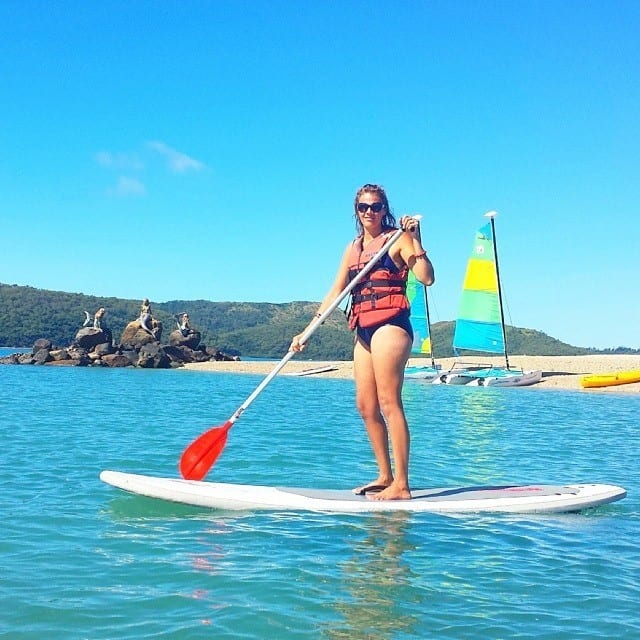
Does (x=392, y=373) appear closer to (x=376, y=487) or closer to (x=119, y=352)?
(x=376, y=487)

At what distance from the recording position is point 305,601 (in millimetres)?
3938

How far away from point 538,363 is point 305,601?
49.0 metres

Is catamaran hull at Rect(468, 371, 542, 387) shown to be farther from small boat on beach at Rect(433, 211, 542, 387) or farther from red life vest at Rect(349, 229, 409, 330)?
red life vest at Rect(349, 229, 409, 330)

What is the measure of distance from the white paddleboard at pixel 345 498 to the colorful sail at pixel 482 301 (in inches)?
1293

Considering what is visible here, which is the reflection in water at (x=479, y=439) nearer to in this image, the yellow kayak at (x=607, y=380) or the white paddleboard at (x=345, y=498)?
the white paddleboard at (x=345, y=498)

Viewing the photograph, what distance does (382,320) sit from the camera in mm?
6160

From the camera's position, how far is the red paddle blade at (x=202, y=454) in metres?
7.04

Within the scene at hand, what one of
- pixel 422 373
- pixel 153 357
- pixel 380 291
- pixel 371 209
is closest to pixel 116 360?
pixel 153 357

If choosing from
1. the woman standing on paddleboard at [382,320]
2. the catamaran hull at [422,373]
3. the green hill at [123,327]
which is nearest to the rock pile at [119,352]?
the catamaran hull at [422,373]

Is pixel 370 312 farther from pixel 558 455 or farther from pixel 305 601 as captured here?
pixel 558 455

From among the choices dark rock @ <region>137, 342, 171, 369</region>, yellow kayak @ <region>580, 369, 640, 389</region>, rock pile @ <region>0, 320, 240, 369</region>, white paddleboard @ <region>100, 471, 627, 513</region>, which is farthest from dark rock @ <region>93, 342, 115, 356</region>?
white paddleboard @ <region>100, 471, 627, 513</region>

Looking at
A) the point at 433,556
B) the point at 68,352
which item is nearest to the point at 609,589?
the point at 433,556

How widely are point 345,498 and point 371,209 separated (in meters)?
2.53

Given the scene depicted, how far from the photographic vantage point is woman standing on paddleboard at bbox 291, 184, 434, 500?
605cm
